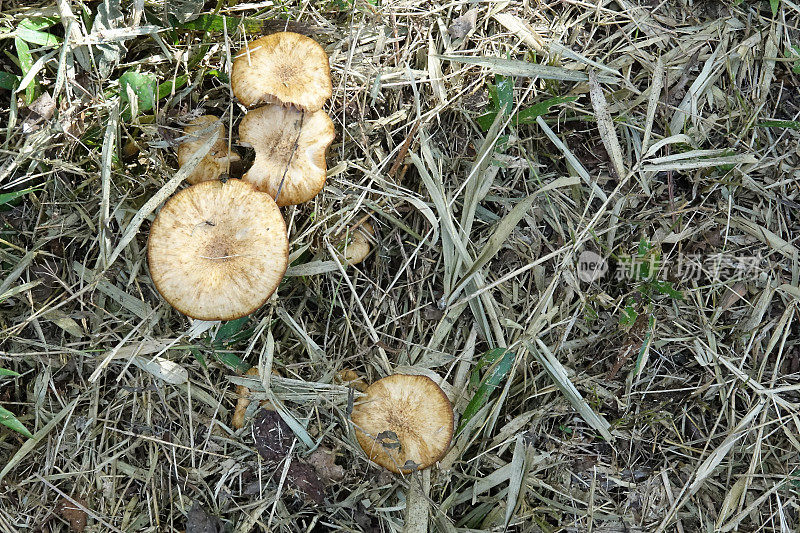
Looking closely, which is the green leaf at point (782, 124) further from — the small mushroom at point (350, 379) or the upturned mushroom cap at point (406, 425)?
the small mushroom at point (350, 379)

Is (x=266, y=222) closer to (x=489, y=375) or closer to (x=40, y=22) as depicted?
(x=489, y=375)

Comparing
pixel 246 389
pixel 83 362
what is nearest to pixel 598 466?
pixel 246 389

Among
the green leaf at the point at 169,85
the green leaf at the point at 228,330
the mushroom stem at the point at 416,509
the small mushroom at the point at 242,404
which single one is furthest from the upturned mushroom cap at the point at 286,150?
the mushroom stem at the point at 416,509

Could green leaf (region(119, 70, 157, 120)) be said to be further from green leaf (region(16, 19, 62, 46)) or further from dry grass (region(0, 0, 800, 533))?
green leaf (region(16, 19, 62, 46))

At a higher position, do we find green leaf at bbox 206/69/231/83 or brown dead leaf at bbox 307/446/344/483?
green leaf at bbox 206/69/231/83

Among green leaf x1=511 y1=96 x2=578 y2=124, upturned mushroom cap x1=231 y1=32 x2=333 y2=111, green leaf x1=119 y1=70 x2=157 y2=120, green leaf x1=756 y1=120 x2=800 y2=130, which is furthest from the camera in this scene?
green leaf x1=756 y1=120 x2=800 y2=130

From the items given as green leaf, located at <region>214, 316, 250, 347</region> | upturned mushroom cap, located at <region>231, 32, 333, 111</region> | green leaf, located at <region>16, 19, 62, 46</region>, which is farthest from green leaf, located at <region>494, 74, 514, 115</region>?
green leaf, located at <region>16, 19, 62, 46</region>
